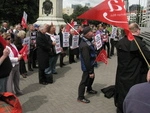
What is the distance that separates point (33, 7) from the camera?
138 ft

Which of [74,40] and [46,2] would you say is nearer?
[74,40]

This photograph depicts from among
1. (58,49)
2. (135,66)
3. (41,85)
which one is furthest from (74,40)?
(135,66)

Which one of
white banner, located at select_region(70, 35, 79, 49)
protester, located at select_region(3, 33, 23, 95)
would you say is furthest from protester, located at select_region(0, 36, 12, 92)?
white banner, located at select_region(70, 35, 79, 49)

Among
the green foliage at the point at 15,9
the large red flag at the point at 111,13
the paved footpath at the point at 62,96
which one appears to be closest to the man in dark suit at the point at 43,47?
the paved footpath at the point at 62,96

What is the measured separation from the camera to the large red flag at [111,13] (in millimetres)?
4004

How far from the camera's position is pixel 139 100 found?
172 cm

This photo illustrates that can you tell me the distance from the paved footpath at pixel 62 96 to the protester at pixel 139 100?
13.9ft

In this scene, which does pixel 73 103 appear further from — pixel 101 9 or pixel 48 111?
pixel 101 9

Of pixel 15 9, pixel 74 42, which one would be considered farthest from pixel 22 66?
pixel 15 9

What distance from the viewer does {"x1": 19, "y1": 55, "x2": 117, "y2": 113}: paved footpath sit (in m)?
6.08

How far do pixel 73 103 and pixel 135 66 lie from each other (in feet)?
7.32

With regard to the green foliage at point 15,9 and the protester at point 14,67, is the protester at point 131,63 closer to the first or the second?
the protester at point 14,67

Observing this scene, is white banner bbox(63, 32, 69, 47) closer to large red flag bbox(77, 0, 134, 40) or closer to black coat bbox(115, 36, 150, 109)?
black coat bbox(115, 36, 150, 109)

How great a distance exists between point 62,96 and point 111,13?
3.60 meters
